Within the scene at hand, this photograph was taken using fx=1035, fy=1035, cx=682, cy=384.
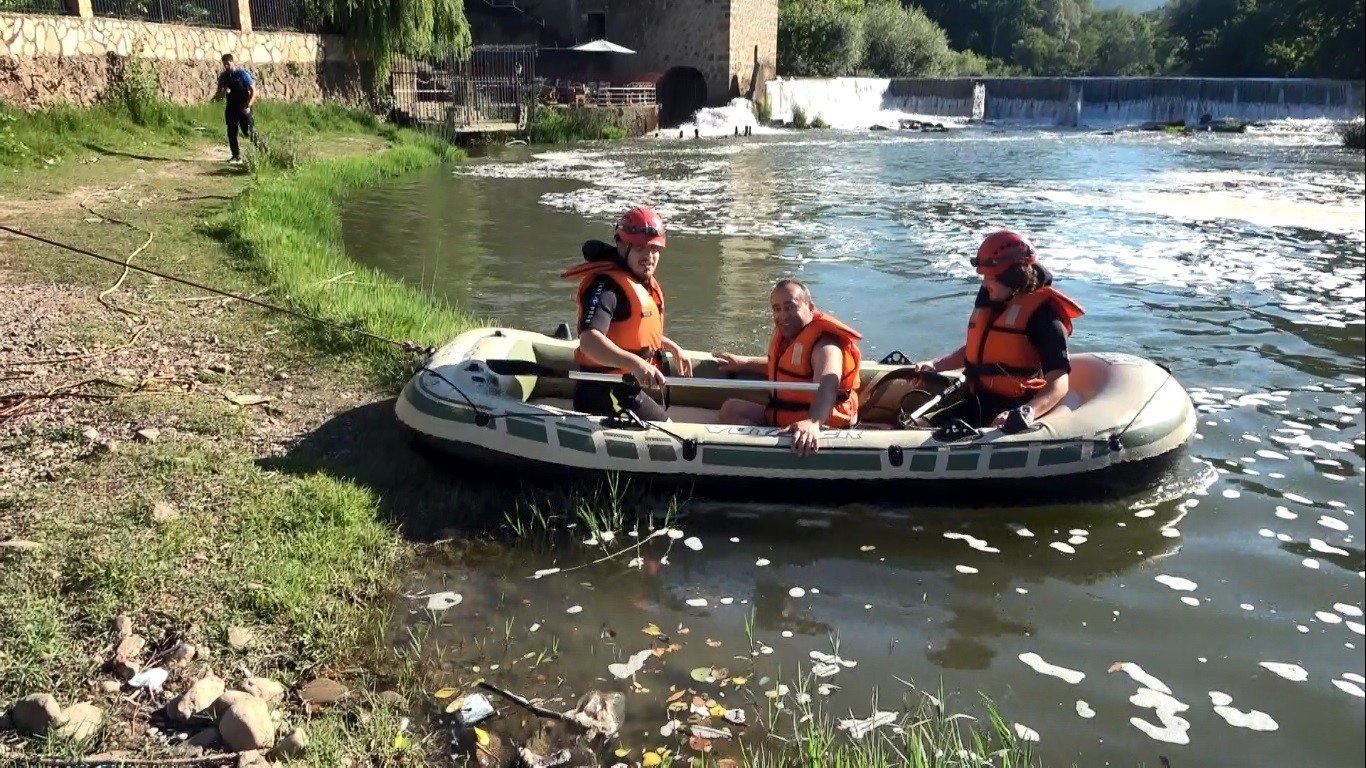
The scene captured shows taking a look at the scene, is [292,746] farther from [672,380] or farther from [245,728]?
[672,380]

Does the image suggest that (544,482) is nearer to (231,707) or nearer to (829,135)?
(231,707)

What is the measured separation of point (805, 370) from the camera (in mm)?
4965

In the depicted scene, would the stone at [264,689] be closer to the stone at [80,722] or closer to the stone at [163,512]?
the stone at [80,722]

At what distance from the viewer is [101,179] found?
11.7 m

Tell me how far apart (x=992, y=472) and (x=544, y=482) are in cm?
208

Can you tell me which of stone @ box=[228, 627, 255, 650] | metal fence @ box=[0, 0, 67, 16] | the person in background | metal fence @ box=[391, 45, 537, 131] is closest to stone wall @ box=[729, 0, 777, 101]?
metal fence @ box=[391, 45, 537, 131]

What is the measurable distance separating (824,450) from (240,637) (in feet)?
8.32

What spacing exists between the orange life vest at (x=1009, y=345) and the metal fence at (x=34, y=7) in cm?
1395

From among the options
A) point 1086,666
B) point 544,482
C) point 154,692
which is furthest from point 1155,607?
Answer: point 154,692

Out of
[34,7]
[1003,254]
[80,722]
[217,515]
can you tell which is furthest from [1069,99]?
[80,722]

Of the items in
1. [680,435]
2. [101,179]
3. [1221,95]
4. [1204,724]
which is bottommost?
[1204,724]

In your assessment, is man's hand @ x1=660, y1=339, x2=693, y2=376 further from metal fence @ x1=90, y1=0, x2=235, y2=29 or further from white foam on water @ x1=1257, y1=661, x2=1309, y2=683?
metal fence @ x1=90, y1=0, x2=235, y2=29

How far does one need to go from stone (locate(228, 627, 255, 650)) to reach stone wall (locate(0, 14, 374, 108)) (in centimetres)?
1304

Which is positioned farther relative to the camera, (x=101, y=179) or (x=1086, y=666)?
(x=101, y=179)
